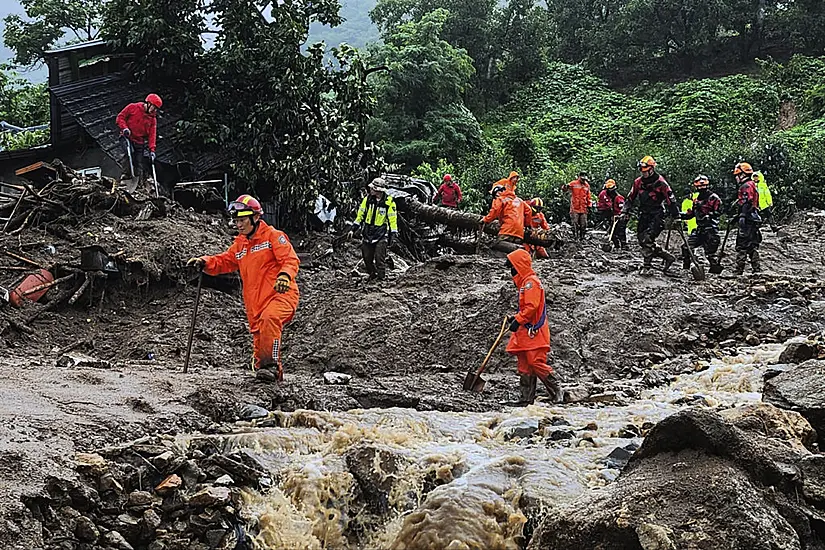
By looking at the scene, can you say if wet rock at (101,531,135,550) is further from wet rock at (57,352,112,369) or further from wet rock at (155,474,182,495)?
wet rock at (57,352,112,369)

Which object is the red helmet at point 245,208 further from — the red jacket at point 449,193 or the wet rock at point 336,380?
the red jacket at point 449,193

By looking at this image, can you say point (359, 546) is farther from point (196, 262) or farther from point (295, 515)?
point (196, 262)

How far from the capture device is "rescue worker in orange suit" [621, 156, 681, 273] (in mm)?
12797

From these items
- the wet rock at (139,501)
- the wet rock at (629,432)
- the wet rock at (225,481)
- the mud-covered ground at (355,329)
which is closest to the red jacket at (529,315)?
the mud-covered ground at (355,329)

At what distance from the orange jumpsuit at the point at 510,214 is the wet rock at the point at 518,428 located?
7.26m

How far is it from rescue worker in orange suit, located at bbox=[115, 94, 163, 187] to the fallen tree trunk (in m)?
5.94

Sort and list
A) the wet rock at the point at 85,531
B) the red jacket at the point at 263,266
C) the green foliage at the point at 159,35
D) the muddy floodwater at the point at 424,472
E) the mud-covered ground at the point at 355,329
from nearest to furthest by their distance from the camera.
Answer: the wet rock at the point at 85,531 → the muddy floodwater at the point at 424,472 → the mud-covered ground at the point at 355,329 → the red jacket at the point at 263,266 → the green foliage at the point at 159,35

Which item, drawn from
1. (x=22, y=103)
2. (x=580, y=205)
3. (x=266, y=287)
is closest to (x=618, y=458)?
(x=266, y=287)

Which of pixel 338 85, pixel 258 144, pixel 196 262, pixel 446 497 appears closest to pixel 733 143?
pixel 338 85

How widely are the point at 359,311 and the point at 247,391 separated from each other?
418 centimetres

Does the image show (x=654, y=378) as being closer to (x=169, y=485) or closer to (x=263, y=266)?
(x=263, y=266)

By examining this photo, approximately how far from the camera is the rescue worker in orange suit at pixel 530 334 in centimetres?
781

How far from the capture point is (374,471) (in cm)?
518

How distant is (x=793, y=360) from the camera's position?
802 cm
